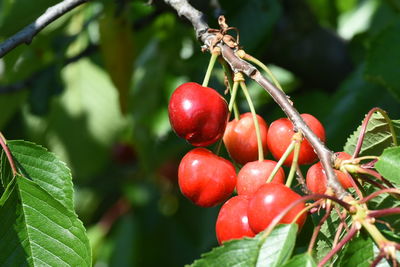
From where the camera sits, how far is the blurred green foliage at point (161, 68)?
2199 mm

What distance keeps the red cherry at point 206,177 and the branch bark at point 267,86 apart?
155 mm

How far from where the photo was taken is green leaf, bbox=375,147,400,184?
47.3 inches

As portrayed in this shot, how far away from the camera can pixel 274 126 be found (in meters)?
1.32

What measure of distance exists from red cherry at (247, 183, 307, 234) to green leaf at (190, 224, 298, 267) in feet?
0.07

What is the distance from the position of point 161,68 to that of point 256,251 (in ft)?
5.32

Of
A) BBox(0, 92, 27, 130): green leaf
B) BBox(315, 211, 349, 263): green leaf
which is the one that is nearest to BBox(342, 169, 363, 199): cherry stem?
BBox(315, 211, 349, 263): green leaf

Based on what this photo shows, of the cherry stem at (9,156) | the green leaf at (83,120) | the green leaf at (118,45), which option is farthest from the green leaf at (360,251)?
the green leaf at (83,120)

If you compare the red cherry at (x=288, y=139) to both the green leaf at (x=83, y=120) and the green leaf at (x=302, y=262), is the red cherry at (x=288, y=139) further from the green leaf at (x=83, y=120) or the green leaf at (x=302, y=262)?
the green leaf at (x=83, y=120)

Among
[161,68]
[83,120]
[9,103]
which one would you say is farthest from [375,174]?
[83,120]

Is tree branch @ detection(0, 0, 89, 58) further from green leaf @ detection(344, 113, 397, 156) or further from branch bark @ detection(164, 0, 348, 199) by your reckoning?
green leaf @ detection(344, 113, 397, 156)

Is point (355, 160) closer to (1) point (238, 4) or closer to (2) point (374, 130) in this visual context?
(2) point (374, 130)

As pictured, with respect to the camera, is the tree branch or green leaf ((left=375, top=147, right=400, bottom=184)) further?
the tree branch

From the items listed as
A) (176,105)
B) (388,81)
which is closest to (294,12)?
(388,81)

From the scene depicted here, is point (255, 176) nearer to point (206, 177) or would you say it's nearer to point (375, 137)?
point (206, 177)
